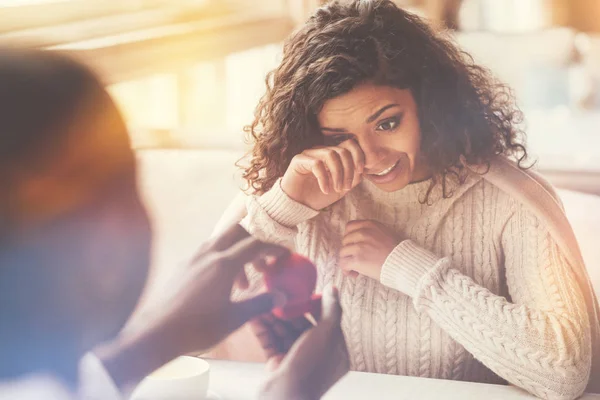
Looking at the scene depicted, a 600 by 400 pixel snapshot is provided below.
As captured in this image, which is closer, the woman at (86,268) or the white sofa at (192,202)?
the woman at (86,268)

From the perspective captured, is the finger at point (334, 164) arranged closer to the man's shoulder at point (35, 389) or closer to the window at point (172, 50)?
the window at point (172, 50)

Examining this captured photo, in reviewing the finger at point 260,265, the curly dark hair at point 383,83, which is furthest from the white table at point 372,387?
the curly dark hair at point 383,83

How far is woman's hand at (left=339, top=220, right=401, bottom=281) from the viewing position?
0.87 meters

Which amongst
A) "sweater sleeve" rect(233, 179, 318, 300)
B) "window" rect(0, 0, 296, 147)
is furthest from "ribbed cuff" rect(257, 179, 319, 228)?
"window" rect(0, 0, 296, 147)

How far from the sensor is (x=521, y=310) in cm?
82

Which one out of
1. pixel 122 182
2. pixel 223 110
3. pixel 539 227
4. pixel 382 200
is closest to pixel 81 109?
pixel 122 182

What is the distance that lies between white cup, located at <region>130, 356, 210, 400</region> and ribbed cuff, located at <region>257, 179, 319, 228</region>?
A: 0.63 ft

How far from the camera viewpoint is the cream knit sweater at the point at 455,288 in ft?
2.68

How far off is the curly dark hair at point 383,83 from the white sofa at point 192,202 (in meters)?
0.06

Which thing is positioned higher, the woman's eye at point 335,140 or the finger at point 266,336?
the woman's eye at point 335,140

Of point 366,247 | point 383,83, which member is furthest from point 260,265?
point 383,83

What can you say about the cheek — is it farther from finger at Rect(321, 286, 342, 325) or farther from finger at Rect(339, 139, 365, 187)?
finger at Rect(321, 286, 342, 325)

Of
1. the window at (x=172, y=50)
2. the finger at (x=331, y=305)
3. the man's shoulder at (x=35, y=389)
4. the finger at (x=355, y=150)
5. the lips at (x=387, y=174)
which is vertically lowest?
the man's shoulder at (x=35, y=389)

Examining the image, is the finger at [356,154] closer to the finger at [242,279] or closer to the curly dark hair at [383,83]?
the curly dark hair at [383,83]
